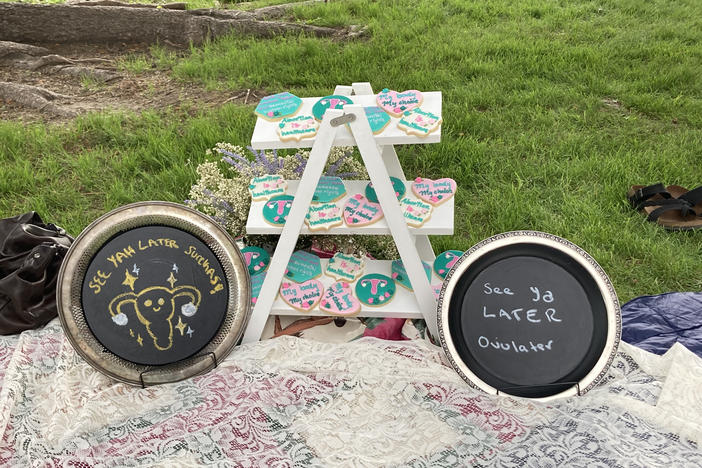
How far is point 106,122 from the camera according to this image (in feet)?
14.1

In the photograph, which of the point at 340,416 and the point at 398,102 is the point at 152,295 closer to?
the point at 340,416

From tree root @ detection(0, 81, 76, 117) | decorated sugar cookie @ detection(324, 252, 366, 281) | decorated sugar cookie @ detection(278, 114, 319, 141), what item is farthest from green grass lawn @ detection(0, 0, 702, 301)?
decorated sugar cookie @ detection(278, 114, 319, 141)

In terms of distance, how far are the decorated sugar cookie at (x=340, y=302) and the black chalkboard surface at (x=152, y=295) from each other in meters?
0.42

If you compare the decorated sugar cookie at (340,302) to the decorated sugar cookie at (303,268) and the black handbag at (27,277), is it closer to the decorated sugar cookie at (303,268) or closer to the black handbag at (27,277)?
the decorated sugar cookie at (303,268)

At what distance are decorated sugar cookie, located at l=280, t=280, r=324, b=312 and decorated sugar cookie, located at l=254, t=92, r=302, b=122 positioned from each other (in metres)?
0.65

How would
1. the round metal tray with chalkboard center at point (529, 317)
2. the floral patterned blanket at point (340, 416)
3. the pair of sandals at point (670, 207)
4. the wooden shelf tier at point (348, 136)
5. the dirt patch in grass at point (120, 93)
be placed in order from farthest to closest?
1. the dirt patch in grass at point (120, 93)
2. the pair of sandals at point (670, 207)
3. the wooden shelf tier at point (348, 136)
4. the round metal tray with chalkboard center at point (529, 317)
5. the floral patterned blanket at point (340, 416)

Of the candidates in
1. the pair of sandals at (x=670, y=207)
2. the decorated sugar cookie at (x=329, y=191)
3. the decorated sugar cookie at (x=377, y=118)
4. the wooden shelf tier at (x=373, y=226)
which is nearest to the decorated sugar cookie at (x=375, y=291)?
the wooden shelf tier at (x=373, y=226)

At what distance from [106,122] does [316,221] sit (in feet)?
8.96

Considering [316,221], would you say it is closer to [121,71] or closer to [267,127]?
[267,127]

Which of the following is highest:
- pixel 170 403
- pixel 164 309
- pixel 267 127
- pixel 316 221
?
pixel 267 127

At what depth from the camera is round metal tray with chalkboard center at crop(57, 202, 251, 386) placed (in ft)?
6.93

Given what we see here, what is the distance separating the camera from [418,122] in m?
2.12

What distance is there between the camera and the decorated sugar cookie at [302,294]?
2.33m

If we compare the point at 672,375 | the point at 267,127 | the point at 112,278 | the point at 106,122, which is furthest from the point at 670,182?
the point at 106,122
